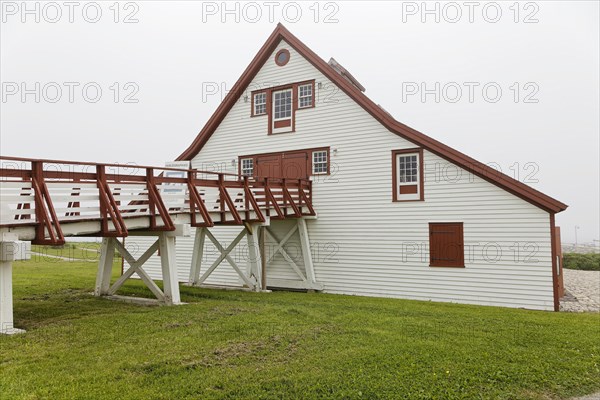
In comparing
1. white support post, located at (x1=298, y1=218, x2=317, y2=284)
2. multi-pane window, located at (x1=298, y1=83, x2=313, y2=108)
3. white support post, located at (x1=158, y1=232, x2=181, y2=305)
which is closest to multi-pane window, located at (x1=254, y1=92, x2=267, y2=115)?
multi-pane window, located at (x1=298, y1=83, x2=313, y2=108)

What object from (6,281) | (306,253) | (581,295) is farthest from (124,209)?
(581,295)

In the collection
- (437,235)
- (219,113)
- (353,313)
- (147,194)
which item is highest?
(219,113)

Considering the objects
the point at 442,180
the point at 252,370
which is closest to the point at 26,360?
the point at 252,370

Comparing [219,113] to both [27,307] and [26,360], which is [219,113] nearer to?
[27,307]

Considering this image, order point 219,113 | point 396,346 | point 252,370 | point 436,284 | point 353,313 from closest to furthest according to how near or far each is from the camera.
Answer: point 252,370, point 396,346, point 353,313, point 436,284, point 219,113

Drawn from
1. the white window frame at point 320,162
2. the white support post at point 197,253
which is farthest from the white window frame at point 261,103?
the white support post at point 197,253

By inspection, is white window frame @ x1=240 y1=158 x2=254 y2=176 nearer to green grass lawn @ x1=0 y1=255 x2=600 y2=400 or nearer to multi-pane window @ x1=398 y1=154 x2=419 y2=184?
multi-pane window @ x1=398 y1=154 x2=419 y2=184

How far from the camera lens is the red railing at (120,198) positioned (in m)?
8.81

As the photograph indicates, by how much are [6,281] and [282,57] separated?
44.4 feet

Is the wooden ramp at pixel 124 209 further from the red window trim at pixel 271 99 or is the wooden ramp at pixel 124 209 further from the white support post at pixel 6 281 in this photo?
the red window trim at pixel 271 99

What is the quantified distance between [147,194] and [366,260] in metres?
8.15

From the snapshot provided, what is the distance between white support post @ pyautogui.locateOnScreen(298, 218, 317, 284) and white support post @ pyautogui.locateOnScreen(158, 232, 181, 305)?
20.0 ft

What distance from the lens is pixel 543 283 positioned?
1333cm

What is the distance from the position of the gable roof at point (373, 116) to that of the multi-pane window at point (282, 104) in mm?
1531
